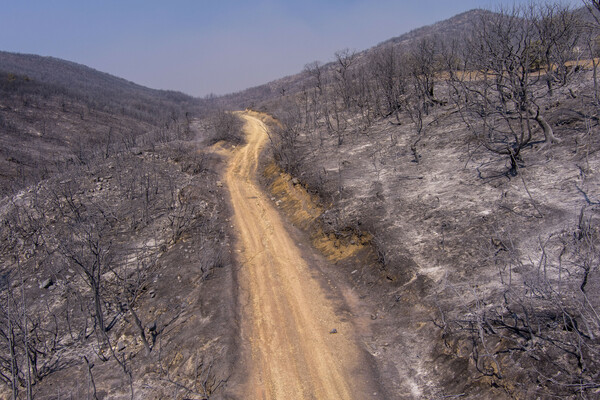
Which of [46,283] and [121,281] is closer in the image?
[121,281]

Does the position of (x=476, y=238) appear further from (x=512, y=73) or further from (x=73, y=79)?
(x=73, y=79)

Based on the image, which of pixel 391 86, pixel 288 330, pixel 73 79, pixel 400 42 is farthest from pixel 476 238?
pixel 73 79

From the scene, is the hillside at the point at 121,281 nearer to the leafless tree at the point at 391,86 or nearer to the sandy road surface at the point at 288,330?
the sandy road surface at the point at 288,330

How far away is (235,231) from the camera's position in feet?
47.8

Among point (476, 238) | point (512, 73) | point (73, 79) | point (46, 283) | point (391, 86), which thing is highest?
point (73, 79)

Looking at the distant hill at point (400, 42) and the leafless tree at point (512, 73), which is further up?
the distant hill at point (400, 42)

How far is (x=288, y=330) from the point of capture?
902 centimetres

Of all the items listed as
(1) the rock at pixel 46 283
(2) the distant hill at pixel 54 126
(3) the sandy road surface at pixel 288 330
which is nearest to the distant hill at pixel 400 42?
(2) the distant hill at pixel 54 126

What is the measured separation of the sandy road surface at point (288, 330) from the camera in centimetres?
739

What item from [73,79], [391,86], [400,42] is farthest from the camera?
[73,79]

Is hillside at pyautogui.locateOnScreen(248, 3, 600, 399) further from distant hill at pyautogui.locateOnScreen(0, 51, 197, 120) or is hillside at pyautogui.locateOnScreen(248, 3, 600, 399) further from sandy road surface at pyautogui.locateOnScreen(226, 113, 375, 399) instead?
distant hill at pyautogui.locateOnScreen(0, 51, 197, 120)

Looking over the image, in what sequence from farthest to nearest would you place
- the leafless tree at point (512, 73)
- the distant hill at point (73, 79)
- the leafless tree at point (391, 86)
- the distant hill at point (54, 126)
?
1. the distant hill at point (73, 79)
2. the distant hill at point (54, 126)
3. the leafless tree at point (391, 86)
4. the leafless tree at point (512, 73)

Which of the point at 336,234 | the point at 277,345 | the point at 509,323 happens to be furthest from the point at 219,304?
the point at 509,323

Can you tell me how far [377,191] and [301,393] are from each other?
8.57 meters
